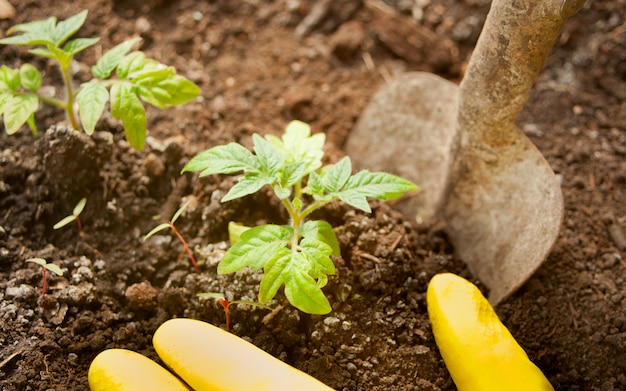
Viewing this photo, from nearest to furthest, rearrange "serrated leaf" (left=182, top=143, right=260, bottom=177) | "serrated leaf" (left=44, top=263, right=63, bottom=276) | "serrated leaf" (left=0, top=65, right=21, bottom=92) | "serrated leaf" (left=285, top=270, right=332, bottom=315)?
"serrated leaf" (left=285, top=270, right=332, bottom=315)
"serrated leaf" (left=182, top=143, right=260, bottom=177)
"serrated leaf" (left=44, top=263, right=63, bottom=276)
"serrated leaf" (left=0, top=65, right=21, bottom=92)

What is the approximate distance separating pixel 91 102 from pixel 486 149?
3.65ft

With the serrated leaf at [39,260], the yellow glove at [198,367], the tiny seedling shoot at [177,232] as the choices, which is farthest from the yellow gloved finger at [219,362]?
the serrated leaf at [39,260]

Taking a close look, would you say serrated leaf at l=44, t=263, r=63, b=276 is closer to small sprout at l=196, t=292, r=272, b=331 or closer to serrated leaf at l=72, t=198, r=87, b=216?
serrated leaf at l=72, t=198, r=87, b=216

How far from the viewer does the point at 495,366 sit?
1.46 m

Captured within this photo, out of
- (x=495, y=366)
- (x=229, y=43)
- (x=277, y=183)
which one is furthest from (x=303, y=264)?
(x=229, y=43)

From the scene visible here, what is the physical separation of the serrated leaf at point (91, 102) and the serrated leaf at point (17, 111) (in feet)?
0.45

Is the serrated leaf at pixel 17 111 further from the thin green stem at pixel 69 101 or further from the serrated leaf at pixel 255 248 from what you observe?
the serrated leaf at pixel 255 248

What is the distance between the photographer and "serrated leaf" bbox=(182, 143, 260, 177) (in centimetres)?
148

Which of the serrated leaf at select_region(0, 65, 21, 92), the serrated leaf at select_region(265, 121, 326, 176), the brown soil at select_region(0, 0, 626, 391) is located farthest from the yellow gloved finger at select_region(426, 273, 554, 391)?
the serrated leaf at select_region(0, 65, 21, 92)

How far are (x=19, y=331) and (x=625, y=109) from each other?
204 cm

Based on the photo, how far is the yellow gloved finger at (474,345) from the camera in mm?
1462

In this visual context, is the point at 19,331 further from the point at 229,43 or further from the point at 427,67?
the point at 427,67

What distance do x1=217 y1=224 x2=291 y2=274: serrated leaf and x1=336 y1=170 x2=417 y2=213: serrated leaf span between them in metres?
0.17

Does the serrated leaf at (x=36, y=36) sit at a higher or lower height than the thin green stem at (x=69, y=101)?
higher
